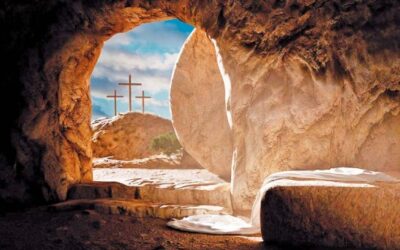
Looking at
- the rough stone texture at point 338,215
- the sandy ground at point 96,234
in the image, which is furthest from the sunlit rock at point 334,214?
the sandy ground at point 96,234

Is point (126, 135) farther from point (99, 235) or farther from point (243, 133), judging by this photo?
point (99, 235)

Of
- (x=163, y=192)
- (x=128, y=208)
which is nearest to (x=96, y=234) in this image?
(x=128, y=208)

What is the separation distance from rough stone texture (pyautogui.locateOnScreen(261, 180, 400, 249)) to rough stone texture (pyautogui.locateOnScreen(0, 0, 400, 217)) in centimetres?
151

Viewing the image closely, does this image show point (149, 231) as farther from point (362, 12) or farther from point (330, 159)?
point (362, 12)

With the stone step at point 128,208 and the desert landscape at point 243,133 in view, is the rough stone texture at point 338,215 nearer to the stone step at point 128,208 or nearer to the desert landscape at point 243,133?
the desert landscape at point 243,133

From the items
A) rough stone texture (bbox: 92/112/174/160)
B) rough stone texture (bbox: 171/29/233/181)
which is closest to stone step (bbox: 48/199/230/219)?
rough stone texture (bbox: 171/29/233/181)

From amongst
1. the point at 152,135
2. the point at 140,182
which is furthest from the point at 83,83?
the point at 152,135

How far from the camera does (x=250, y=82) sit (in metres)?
5.05

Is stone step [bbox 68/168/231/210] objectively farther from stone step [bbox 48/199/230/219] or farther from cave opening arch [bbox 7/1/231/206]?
stone step [bbox 48/199/230/219]

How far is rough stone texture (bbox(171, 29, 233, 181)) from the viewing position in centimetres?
771

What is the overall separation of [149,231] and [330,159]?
2269 millimetres

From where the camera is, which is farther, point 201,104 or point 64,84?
point 201,104

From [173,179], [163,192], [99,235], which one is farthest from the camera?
[173,179]

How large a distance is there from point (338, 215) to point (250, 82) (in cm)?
244
